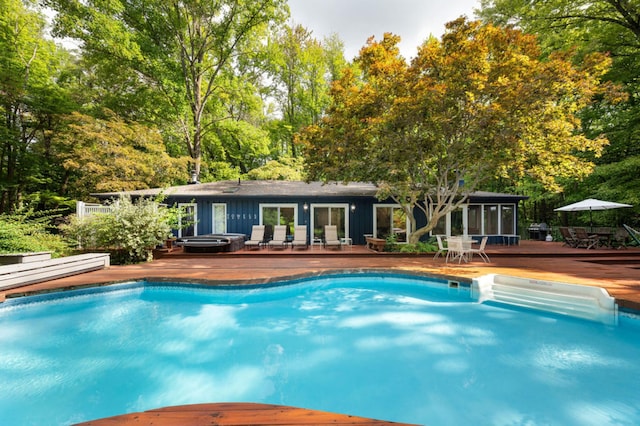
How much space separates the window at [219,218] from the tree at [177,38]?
5.57 meters

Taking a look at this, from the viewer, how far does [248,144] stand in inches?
736

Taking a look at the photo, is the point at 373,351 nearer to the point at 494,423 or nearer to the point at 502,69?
the point at 494,423

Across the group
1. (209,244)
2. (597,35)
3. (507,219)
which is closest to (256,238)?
(209,244)

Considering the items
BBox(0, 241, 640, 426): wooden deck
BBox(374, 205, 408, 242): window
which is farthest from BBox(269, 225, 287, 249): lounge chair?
BBox(374, 205, 408, 242): window

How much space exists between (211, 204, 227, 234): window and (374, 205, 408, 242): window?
687 cm

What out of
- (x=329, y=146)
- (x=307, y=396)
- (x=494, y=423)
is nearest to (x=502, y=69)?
(x=329, y=146)

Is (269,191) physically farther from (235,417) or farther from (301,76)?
(301,76)

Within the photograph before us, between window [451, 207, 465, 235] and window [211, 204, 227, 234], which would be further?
window [451, 207, 465, 235]

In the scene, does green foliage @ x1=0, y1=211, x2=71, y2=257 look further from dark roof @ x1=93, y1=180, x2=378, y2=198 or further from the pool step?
the pool step

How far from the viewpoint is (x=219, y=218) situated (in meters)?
12.3

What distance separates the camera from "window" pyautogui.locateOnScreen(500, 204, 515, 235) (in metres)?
12.5

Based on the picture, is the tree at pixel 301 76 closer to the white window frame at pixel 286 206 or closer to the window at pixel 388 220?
the white window frame at pixel 286 206

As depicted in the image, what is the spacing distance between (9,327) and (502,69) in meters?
12.3

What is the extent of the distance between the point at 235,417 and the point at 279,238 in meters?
9.65
